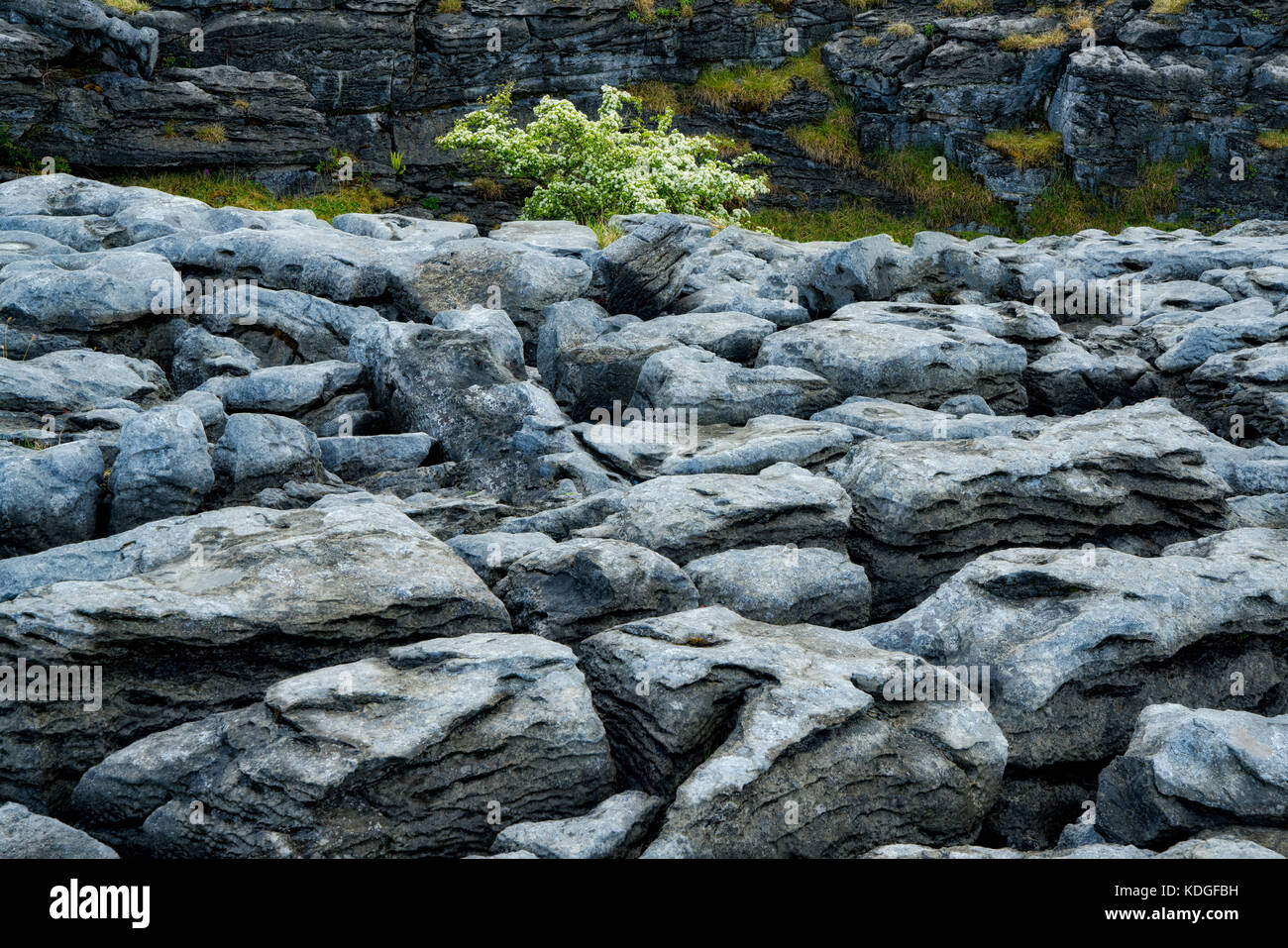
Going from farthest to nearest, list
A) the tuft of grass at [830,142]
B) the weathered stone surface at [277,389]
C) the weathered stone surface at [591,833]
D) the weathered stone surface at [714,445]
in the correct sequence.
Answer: the tuft of grass at [830,142] → the weathered stone surface at [277,389] → the weathered stone surface at [714,445] → the weathered stone surface at [591,833]

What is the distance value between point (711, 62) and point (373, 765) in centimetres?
4607

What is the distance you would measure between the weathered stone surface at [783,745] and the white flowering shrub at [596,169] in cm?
2349

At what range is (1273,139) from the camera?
4100 cm

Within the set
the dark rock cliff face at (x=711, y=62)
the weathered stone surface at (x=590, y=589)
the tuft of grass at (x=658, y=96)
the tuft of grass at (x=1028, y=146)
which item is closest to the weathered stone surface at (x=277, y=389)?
the weathered stone surface at (x=590, y=589)

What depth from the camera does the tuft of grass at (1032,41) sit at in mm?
43969

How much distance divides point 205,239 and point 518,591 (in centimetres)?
1438

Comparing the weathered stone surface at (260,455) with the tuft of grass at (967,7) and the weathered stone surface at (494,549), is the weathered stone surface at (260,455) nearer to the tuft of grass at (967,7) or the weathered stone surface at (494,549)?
the weathered stone surface at (494,549)

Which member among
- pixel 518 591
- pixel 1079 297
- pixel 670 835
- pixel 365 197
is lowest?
pixel 670 835

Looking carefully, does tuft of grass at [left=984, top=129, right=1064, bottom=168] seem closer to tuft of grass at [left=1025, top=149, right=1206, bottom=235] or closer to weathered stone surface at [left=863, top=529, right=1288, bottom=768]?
tuft of grass at [left=1025, top=149, right=1206, bottom=235]

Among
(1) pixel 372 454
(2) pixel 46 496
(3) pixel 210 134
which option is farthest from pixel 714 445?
(3) pixel 210 134

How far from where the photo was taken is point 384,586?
9836 millimetres

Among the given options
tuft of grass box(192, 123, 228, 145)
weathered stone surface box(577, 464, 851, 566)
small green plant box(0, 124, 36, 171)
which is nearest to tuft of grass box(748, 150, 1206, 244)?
tuft of grass box(192, 123, 228, 145)
